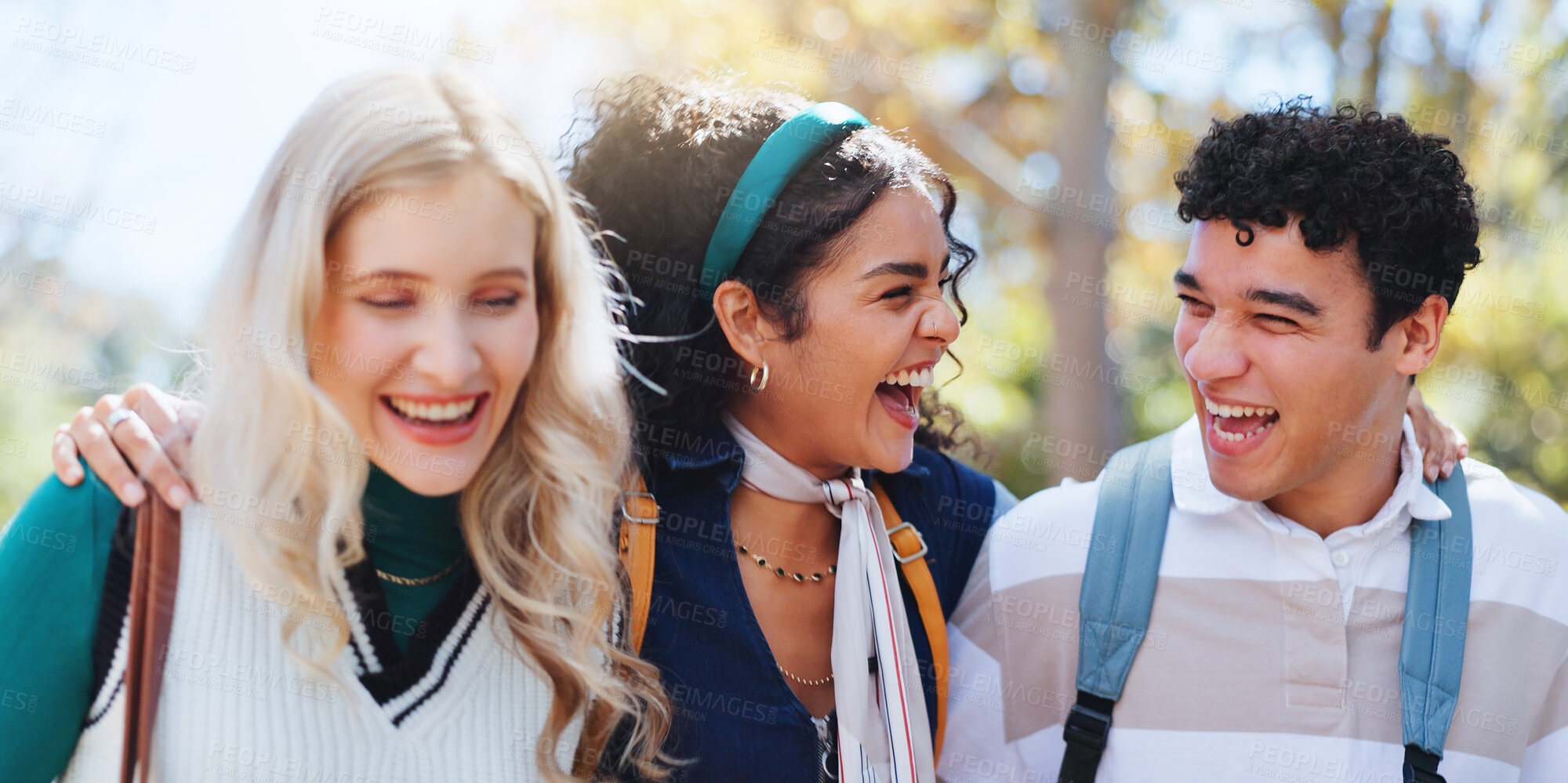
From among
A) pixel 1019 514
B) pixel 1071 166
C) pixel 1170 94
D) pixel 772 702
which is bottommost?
pixel 772 702

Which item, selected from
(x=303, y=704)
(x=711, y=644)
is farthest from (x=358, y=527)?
(x=711, y=644)

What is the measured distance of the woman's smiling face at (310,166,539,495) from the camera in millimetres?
1848

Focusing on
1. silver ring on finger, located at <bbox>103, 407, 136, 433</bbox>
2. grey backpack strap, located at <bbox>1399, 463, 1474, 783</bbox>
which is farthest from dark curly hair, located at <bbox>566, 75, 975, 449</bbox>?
grey backpack strap, located at <bbox>1399, 463, 1474, 783</bbox>

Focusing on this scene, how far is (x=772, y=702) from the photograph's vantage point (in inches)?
90.9

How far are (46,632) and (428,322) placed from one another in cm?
76

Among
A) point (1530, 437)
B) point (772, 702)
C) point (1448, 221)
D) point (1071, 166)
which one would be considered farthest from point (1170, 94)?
point (772, 702)

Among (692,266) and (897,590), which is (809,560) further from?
(692,266)

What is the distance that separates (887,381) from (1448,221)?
1.42 meters

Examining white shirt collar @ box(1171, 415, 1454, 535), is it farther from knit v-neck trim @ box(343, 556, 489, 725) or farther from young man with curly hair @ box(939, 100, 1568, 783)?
knit v-neck trim @ box(343, 556, 489, 725)

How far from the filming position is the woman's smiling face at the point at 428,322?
1848 millimetres

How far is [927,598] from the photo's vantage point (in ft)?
8.68

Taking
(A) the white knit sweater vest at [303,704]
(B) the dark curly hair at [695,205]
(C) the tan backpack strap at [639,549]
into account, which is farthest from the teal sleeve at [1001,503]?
(A) the white knit sweater vest at [303,704]

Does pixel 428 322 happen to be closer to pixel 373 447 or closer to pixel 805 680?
pixel 373 447

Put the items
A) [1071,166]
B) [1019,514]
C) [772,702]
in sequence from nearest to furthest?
[772,702]
[1019,514]
[1071,166]
